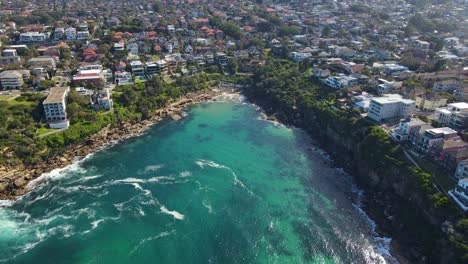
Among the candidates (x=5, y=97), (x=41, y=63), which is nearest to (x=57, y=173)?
(x=5, y=97)

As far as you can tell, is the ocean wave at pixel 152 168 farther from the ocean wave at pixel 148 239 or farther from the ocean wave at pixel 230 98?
the ocean wave at pixel 230 98

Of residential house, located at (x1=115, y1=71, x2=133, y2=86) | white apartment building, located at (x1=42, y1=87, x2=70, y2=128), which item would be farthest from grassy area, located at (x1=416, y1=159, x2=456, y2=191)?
residential house, located at (x1=115, y1=71, x2=133, y2=86)

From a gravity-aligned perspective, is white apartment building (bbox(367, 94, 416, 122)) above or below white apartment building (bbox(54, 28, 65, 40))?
below

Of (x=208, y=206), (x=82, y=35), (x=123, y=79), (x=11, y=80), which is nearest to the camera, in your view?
(x=208, y=206)

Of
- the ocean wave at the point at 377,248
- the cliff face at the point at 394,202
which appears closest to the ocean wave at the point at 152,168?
the cliff face at the point at 394,202

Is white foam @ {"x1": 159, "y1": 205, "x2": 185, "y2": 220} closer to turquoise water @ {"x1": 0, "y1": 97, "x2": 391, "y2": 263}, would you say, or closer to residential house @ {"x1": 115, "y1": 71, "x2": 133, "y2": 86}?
turquoise water @ {"x1": 0, "y1": 97, "x2": 391, "y2": 263}

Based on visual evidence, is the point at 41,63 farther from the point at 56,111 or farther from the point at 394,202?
the point at 394,202

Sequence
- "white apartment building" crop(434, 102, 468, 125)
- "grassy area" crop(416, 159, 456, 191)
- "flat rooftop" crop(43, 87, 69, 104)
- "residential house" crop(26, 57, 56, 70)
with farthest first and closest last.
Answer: "residential house" crop(26, 57, 56, 70)
"flat rooftop" crop(43, 87, 69, 104)
"white apartment building" crop(434, 102, 468, 125)
"grassy area" crop(416, 159, 456, 191)
